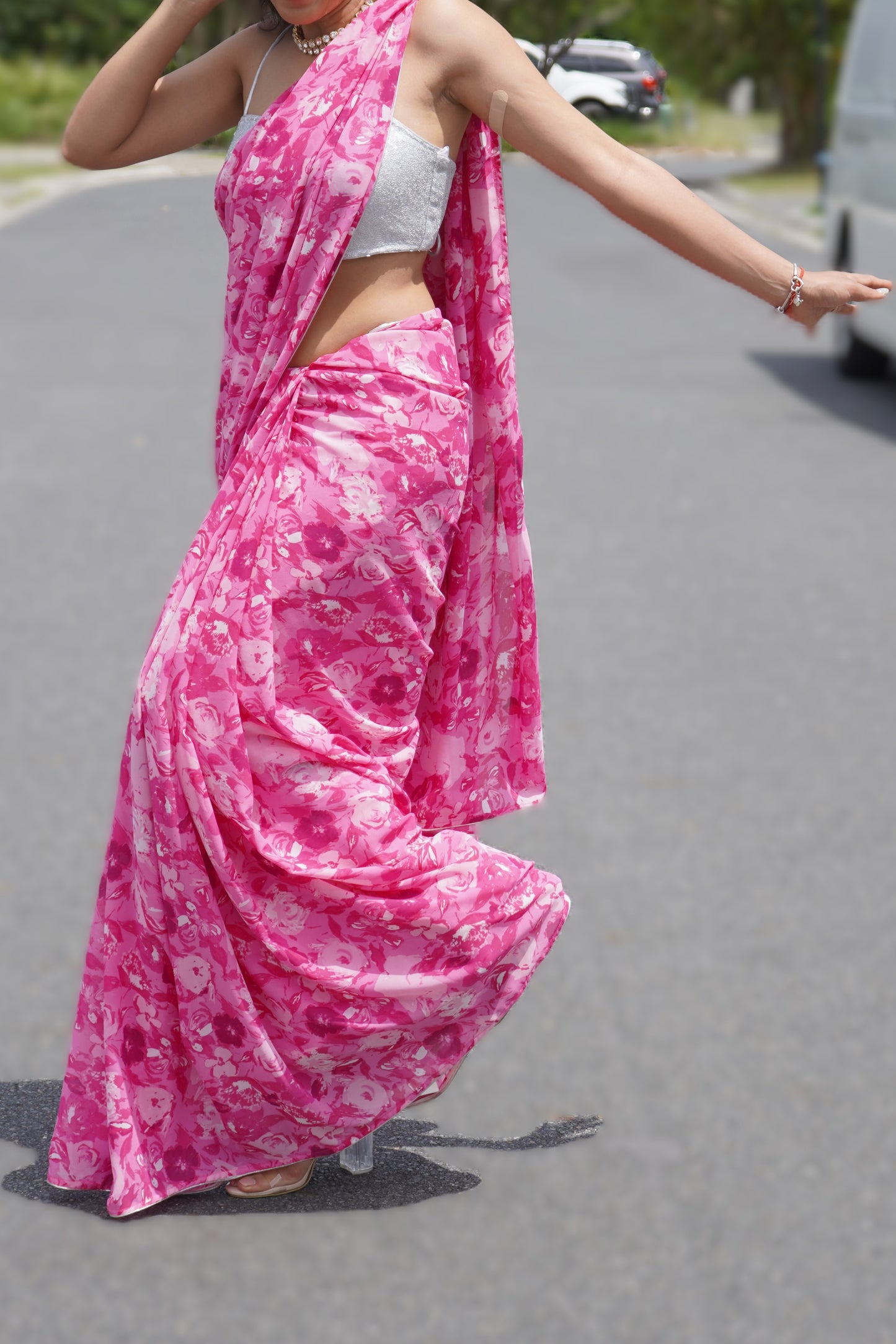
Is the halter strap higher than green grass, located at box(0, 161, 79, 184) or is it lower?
higher

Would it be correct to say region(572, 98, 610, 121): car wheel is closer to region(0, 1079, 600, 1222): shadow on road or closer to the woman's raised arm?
the woman's raised arm

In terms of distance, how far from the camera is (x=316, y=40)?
2174 millimetres

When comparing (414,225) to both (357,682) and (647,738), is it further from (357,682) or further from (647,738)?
(647,738)

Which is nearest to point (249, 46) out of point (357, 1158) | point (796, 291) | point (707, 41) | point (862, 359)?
point (796, 291)

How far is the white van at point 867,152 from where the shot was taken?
327cm

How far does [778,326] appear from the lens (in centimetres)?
5416

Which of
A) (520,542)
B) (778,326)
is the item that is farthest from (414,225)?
(778,326)

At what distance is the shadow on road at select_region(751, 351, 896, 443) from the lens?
59062 millimetres

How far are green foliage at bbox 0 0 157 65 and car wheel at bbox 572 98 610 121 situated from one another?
21.3 inches

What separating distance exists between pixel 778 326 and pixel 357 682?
53.8 meters

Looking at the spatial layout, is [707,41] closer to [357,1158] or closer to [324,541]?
[324,541]

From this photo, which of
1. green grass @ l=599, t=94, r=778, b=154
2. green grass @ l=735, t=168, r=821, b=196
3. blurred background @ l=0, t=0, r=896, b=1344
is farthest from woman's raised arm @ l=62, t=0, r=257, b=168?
blurred background @ l=0, t=0, r=896, b=1344

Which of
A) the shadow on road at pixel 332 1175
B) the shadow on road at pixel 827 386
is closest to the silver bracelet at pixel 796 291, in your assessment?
the shadow on road at pixel 332 1175

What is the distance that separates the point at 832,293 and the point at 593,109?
40cm
